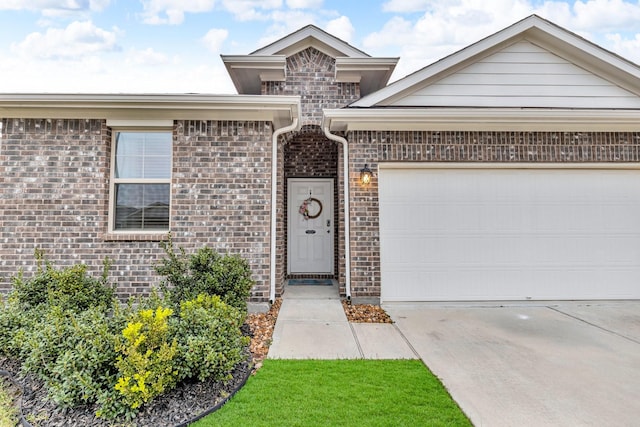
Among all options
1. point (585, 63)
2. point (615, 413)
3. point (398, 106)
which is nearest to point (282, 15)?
point (398, 106)

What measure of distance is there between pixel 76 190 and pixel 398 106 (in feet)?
18.7

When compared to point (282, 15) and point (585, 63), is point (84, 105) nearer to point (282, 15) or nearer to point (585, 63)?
point (282, 15)

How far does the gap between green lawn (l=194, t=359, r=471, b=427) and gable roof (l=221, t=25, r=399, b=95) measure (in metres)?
5.73

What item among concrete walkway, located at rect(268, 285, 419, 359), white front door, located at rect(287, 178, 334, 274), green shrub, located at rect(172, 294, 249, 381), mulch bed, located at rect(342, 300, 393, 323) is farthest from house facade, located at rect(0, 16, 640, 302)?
green shrub, located at rect(172, 294, 249, 381)

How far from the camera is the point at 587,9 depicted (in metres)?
9.45

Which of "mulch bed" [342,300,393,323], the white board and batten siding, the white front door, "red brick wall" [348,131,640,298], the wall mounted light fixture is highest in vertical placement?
the white board and batten siding

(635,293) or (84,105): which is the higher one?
(84,105)

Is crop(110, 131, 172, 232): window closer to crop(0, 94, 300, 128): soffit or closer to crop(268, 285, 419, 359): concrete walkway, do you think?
crop(0, 94, 300, 128): soffit

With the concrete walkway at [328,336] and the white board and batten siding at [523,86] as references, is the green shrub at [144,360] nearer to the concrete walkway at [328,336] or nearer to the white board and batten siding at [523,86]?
the concrete walkway at [328,336]

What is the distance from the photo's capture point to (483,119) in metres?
5.46

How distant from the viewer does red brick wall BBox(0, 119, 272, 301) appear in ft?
16.9

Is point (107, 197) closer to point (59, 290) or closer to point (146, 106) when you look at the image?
point (146, 106)

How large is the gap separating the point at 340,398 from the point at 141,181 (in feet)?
15.3

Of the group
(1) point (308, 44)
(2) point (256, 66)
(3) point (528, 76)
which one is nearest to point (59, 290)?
(2) point (256, 66)
